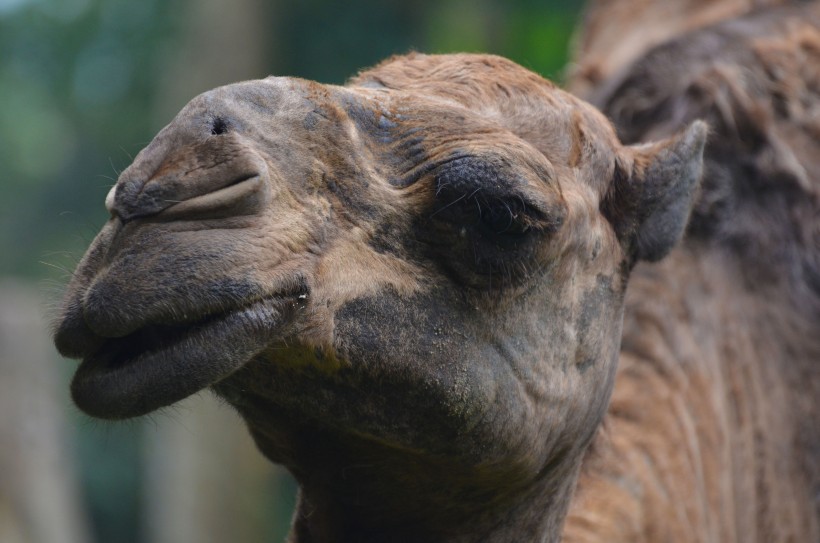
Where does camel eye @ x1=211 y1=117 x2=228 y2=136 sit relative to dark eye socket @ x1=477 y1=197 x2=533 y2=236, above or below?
above

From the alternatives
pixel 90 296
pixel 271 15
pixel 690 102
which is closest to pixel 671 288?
pixel 690 102

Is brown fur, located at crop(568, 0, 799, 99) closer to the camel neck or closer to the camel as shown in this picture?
the camel neck

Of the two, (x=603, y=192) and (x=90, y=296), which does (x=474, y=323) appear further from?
(x=90, y=296)

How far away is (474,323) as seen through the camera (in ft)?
9.77

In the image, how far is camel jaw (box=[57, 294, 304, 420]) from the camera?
243 centimetres

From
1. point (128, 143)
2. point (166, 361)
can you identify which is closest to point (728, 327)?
point (166, 361)

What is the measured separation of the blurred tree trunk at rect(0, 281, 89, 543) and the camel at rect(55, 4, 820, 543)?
A: 25.6 ft

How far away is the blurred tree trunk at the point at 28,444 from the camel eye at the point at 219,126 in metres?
8.87

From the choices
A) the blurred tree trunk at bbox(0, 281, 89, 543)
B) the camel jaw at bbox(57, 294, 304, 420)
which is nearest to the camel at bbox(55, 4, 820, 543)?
the camel jaw at bbox(57, 294, 304, 420)

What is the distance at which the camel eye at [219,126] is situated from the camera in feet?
8.43

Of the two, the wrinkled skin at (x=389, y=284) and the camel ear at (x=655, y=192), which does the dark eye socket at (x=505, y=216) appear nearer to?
the wrinkled skin at (x=389, y=284)

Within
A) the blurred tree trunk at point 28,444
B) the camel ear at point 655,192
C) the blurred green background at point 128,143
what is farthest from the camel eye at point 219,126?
the blurred tree trunk at point 28,444

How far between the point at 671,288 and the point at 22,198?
979 inches

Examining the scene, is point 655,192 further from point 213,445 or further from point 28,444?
point 213,445
